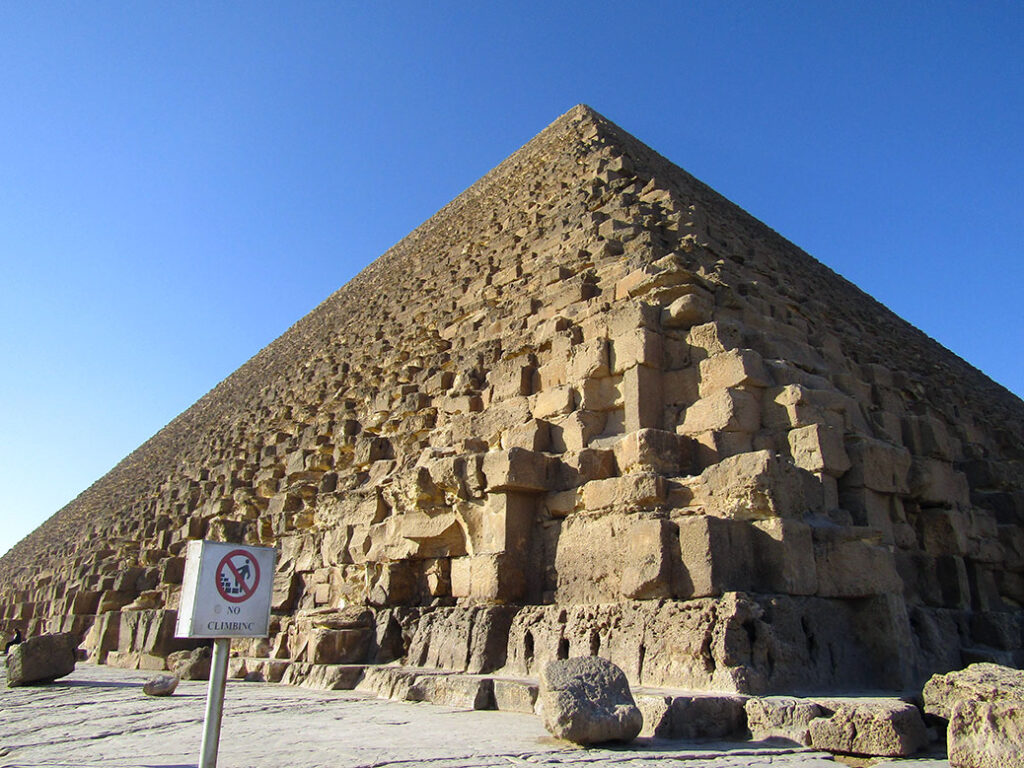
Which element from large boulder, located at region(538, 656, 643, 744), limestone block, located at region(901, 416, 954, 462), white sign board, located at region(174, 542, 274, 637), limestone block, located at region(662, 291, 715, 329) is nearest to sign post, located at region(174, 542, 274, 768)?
white sign board, located at region(174, 542, 274, 637)

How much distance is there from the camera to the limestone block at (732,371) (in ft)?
18.8

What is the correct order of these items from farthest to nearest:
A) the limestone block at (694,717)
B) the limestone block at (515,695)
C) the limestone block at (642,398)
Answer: the limestone block at (642,398) < the limestone block at (515,695) < the limestone block at (694,717)

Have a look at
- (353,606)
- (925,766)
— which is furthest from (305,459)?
(925,766)

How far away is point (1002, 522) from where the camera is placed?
7.18m

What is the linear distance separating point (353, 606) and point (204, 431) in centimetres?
1432

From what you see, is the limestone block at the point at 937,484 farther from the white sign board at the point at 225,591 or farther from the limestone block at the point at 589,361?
the white sign board at the point at 225,591

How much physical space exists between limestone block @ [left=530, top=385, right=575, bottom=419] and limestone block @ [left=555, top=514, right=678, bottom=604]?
108cm

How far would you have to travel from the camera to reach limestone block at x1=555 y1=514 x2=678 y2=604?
16.2 ft

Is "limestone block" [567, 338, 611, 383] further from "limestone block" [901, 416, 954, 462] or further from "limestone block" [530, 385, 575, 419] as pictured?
"limestone block" [901, 416, 954, 462]

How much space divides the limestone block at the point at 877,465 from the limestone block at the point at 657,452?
3.85ft

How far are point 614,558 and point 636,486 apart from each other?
Result: 53 centimetres

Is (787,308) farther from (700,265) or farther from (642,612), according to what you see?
(642,612)

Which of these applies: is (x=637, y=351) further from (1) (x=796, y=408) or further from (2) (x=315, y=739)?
(2) (x=315, y=739)

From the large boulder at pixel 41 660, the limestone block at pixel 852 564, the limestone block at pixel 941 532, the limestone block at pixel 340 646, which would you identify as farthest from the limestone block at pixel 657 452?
the large boulder at pixel 41 660
